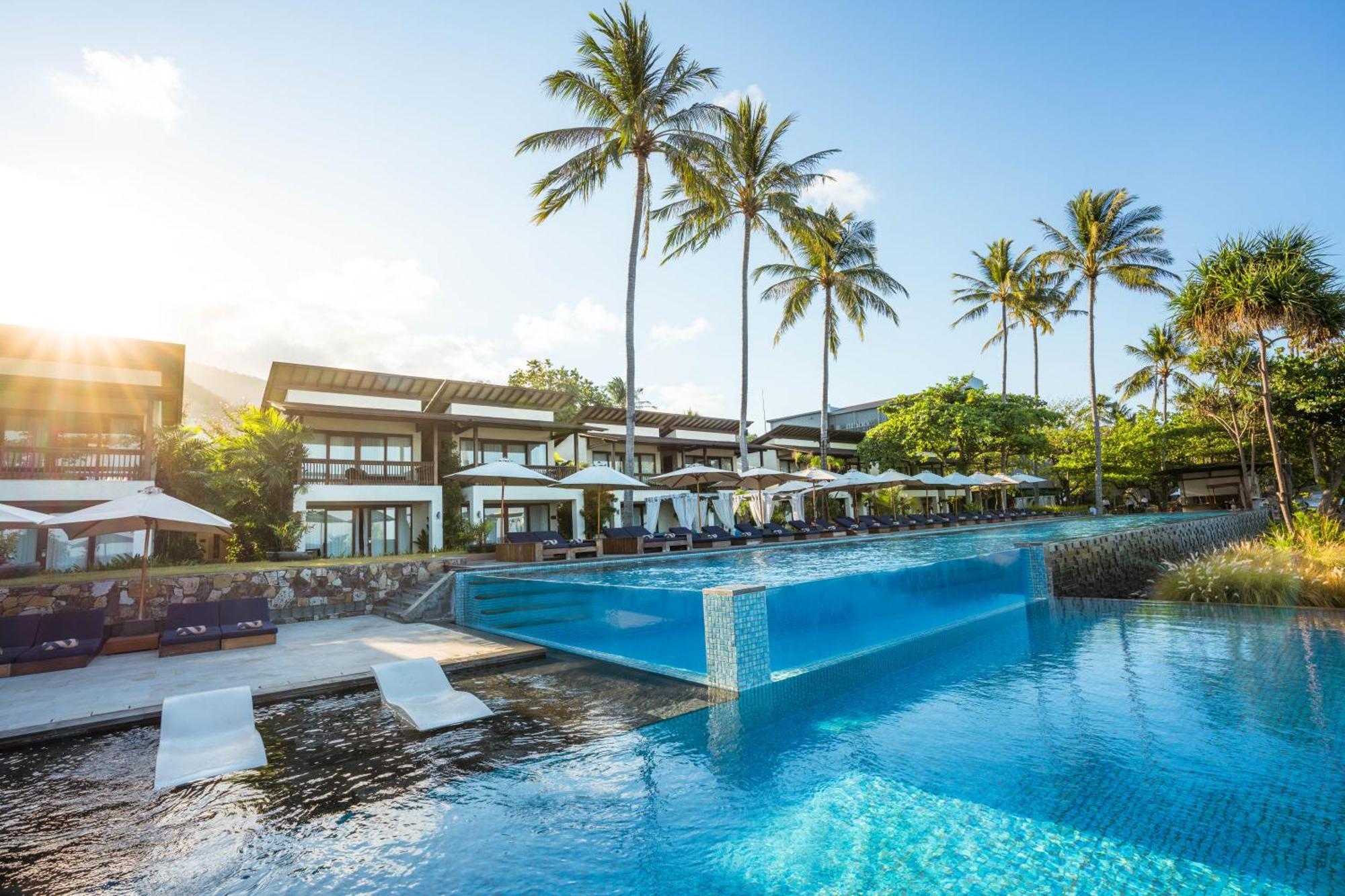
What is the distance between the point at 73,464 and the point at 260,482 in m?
4.45

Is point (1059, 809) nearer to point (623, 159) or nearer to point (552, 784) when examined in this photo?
point (552, 784)

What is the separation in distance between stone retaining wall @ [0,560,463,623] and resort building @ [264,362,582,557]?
16.2 feet

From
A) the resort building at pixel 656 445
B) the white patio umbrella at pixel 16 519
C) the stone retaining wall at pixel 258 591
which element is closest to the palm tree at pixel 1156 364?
the resort building at pixel 656 445

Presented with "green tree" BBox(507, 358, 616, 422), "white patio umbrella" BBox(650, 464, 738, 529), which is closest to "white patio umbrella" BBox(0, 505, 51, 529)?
"white patio umbrella" BBox(650, 464, 738, 529)

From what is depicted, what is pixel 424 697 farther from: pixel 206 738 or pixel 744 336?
pixel 744 336

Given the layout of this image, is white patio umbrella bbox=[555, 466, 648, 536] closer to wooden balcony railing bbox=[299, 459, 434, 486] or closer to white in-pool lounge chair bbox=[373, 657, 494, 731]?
wooden balcony railing bbox=[299, 459, 434, 486]

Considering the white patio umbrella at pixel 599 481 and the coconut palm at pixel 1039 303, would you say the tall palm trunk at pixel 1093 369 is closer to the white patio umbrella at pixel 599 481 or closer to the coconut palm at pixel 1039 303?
the coconut palm at pixel 1039 303

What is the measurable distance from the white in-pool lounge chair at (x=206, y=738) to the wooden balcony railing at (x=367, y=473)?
1401 centimetres

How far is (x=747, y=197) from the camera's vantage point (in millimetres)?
24156

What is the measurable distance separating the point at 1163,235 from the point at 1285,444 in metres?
11.0

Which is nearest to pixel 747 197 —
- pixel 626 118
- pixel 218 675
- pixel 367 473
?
pixel 626 118

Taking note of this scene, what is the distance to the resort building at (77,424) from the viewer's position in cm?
1555

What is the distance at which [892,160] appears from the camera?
1466cm

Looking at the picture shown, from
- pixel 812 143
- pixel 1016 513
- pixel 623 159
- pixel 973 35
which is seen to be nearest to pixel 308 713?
pixel 973 35
